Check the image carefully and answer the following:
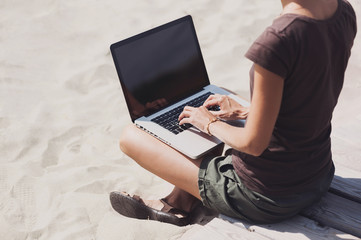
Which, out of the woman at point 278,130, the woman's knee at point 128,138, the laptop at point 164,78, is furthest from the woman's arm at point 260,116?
the woman's knee at point 128,138

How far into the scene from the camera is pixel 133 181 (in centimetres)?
321

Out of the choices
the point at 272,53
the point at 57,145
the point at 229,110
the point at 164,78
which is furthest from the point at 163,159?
the point at 57,145

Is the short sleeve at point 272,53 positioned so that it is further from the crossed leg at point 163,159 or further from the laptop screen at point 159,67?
the laptop screen at point 159,67

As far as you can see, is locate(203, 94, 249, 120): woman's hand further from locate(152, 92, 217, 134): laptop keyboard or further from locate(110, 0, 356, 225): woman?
locate(152, 92, 217, 134): laptop keyboard

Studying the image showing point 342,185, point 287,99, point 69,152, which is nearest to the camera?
point 287,99

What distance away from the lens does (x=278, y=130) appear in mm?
1998

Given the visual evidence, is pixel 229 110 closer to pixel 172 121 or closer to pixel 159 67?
pixel 172 121

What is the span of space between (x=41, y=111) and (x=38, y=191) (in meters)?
0.95

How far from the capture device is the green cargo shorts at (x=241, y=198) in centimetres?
214

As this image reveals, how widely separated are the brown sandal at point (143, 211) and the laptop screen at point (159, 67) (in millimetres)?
452

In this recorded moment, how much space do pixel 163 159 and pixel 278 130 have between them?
65 cm

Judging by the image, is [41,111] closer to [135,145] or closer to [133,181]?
[133,181]

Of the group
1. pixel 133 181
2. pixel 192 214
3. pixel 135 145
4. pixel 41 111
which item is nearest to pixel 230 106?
pixel 135 145

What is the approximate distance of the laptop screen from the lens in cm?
269
